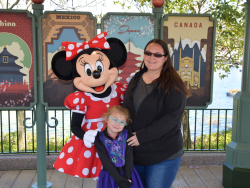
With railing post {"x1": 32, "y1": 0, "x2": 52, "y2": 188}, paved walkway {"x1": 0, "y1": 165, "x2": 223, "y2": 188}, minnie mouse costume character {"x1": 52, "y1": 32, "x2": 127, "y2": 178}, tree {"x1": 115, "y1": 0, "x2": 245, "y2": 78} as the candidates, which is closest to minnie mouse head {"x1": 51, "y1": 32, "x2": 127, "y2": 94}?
minnie mouse costume character {"x1": 52, "y1": 32, "x2": 127, "y2": 178}

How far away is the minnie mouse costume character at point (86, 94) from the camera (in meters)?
2.06

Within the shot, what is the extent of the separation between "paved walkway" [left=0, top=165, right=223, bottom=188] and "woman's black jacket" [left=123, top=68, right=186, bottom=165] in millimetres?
1630

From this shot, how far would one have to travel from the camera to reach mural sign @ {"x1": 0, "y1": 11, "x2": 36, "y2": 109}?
272 cm

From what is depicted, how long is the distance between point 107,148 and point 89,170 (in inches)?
12.2

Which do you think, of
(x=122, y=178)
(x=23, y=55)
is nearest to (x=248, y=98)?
(x=122, y=178)

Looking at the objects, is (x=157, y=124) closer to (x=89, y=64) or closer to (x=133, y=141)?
(x=133, y=141)

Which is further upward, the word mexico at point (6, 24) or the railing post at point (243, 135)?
the word mexico at point (6, 24)

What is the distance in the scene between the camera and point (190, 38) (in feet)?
9.41

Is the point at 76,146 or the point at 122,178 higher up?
the point at 76,146

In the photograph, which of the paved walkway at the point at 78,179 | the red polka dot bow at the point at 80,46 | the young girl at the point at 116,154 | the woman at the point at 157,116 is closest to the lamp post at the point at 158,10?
the red polka dot bow at the point at 80,46

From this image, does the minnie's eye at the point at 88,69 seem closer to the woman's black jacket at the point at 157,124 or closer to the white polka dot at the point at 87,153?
the woman's black jacket at the point at 157,124

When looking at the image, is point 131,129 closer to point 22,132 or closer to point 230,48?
point 230,48

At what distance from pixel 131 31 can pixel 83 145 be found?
54.0 inches

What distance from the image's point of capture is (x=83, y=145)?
209 centimetres
